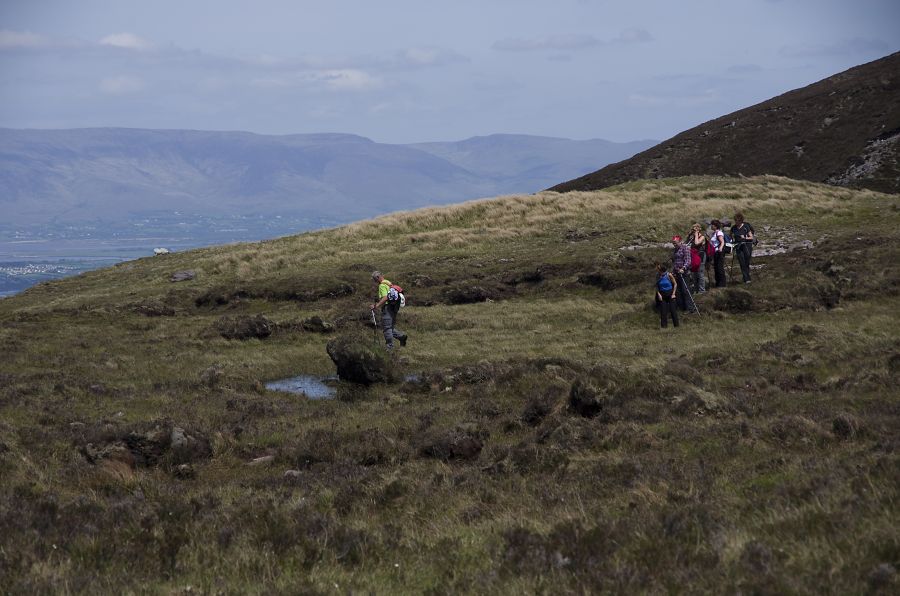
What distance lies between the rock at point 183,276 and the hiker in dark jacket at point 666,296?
1278 inches

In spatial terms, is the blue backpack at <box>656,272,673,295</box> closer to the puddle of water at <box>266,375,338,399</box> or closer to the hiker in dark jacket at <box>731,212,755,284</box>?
the hiker in dark jacket at <box>731,212,755,284</box>

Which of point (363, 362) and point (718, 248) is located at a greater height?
point (718, 248)

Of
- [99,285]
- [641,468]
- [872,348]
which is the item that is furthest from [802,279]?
[99,285]

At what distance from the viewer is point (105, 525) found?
31.0ft

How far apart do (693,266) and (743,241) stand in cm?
340

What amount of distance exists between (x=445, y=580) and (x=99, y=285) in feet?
170

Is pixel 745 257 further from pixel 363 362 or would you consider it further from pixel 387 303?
pixel 363 362

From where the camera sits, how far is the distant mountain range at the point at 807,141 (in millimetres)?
80750

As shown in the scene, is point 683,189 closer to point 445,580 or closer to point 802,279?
point 802,279

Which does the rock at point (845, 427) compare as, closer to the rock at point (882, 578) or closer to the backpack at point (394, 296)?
the rock at point (882, 578)

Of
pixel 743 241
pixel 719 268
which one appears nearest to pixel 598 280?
pixel 719 268

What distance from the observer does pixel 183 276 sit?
50.7 meters

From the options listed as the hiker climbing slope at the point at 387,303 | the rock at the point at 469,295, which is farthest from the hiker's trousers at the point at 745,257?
A: the hiker climbing slope at the point at 387,303

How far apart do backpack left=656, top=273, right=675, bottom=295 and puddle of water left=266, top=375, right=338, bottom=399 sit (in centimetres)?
1075
